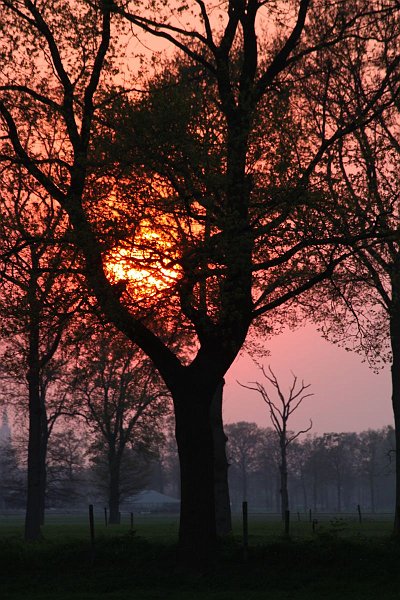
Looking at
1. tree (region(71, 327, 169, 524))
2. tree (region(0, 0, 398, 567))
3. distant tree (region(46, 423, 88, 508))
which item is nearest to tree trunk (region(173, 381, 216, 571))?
tree (region(0, 0, 398, 567))

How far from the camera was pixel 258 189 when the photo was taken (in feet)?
68.0

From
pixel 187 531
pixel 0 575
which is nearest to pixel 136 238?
pixel 187 531

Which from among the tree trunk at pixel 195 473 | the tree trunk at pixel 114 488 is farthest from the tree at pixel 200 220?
the tree trunk at pixel 114 488

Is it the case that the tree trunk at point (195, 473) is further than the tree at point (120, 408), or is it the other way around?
the tree at point (120, 408)

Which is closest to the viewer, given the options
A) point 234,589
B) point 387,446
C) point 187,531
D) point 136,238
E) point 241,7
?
point 234,589

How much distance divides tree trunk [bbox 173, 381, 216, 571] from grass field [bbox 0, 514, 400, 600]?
2.13 ft

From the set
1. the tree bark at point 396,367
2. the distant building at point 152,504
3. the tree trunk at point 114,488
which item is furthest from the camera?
the distant building at point 152,504

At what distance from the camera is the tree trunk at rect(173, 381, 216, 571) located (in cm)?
2095

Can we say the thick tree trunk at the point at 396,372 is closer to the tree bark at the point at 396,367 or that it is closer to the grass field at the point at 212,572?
the tree bark at the point at 396,367

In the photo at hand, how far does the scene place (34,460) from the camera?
1540 inches

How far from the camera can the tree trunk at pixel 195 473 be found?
2095 cm

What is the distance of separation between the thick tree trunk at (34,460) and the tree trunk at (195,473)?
17577mm

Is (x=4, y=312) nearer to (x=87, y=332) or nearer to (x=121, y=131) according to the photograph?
(x=87, y=332)

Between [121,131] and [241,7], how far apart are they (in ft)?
19.0
